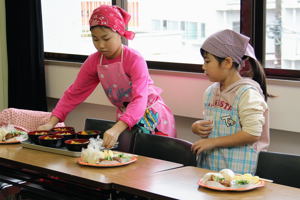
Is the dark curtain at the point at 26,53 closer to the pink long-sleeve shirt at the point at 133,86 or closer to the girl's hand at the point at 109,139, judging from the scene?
the pink long-sleeve shirt at the point at 133,86

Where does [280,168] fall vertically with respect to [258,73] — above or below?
below

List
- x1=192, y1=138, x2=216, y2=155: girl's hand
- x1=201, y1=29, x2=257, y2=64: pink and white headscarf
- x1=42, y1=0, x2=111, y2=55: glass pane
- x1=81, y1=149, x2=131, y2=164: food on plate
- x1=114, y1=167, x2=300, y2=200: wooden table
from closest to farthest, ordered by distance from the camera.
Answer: x1=114, y1=167, x2=300, y2=200: wooden table < x1=81, y1=149, x2=131, y2=164: food on plate < x1=192, y1=138, x2=216, y2=155: girl's hand < x1=201, y1=29, x2=257, y2=64: pink and white headscarf < x1=42, y1=0, x2=111, y2=55: glass pane

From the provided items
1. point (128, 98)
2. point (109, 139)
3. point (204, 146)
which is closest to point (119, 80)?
point (128, 98)

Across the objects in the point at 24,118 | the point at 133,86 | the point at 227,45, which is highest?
the point at 227,45

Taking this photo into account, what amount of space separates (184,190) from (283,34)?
71.4 inches

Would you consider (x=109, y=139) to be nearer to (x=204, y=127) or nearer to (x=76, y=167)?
(x=76, y=167)

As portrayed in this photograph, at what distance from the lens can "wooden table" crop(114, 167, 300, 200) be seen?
1.96 meters

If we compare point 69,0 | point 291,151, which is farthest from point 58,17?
point 291,151

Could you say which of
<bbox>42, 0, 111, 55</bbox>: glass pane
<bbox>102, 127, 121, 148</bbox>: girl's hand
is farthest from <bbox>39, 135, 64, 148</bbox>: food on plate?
<bbox>42, 0, 111, 55</bbox>: glass pane

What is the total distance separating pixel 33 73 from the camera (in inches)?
207

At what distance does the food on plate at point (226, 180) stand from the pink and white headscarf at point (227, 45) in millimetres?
810

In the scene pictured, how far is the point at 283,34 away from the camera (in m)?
3.55

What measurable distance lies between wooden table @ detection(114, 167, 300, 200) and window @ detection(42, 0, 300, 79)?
1530mm

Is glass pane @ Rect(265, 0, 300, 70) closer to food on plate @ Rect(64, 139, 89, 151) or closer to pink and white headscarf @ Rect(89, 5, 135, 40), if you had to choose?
pink and white headscarf @ Rect(89, 5, 135, 40)
